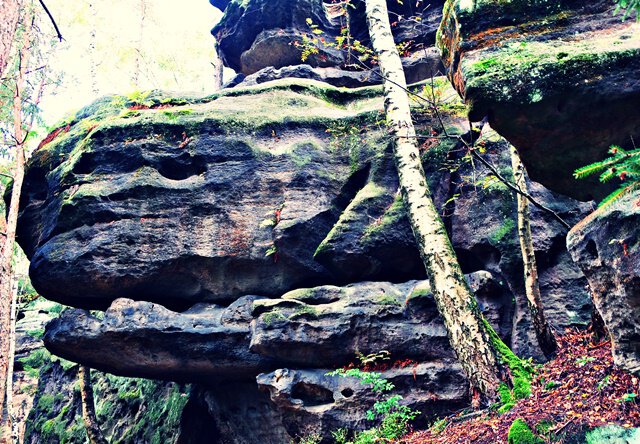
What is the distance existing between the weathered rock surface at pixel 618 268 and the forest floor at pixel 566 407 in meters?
0.55

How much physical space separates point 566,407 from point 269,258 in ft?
20.4

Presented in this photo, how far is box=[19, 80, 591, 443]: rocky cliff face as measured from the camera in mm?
8789

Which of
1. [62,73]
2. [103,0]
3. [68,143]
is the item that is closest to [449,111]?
[68,143]

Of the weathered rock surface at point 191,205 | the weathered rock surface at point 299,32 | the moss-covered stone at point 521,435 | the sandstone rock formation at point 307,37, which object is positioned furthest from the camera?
the weathered rock surface at point 299,32

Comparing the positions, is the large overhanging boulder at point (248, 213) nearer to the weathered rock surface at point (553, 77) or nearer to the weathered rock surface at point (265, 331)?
the weathered rock surface at point (265, 331)

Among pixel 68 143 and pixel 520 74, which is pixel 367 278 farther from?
pixel 68 143

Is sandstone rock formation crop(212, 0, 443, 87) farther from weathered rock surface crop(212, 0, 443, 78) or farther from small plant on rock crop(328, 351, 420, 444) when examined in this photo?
small plant on rock crop(328, 351, 420, 444)

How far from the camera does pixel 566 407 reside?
5.07 m

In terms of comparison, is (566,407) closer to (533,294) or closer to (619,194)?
(619,194)

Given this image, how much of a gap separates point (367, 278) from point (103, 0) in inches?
965

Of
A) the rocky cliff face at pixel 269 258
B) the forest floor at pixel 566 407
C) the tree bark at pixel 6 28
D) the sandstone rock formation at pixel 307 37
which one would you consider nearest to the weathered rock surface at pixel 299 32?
the sandstone rock formation at pixel 307 37

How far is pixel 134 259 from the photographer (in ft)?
32.3

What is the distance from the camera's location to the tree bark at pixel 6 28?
773 centimetres

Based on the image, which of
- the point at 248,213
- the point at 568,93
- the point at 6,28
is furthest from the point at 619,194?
the point at 6,28
